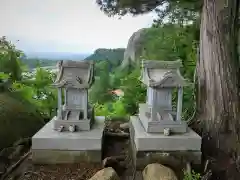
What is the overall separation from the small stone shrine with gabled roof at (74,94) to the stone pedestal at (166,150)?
55 centimetres

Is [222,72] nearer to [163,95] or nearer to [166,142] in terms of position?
[163,95]

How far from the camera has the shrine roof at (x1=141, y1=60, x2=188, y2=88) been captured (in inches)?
87.8

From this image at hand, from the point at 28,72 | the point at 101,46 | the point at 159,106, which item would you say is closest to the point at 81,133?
the point at 159,106

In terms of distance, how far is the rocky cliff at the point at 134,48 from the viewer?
211 inches

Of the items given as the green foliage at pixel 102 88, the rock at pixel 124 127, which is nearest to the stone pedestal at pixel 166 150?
the rock at pixel 124 127

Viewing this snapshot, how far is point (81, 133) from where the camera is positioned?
2.28 m

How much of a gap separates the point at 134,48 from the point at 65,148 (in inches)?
147

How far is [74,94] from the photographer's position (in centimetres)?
244

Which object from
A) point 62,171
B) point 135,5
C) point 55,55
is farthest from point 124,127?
point 55,55

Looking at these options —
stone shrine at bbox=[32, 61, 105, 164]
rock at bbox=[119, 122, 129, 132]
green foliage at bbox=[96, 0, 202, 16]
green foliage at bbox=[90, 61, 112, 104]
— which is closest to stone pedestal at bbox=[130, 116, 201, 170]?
stone shrine at bbox=[32, 61, 105, 164]

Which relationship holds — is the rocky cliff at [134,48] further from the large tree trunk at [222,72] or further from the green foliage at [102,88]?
the large tree trunk at [222,72]

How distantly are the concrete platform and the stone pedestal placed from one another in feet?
1.19

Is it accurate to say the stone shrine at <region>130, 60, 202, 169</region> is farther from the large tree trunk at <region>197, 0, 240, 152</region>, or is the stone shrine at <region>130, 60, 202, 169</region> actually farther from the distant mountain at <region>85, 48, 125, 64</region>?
the distant mountain at <region>85, 48, 125, 64</region>

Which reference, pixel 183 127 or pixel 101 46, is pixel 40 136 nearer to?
pixel 183 127
